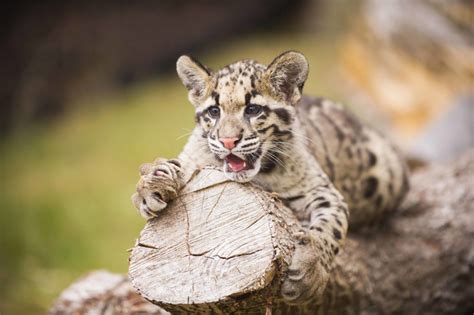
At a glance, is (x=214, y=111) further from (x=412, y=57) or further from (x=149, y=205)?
(x=412, y=57)

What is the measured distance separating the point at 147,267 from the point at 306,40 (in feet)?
51.9

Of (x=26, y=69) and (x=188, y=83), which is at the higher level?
(x=26, y=69)

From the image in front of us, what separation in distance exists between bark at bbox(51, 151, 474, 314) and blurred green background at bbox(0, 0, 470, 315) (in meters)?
4.10

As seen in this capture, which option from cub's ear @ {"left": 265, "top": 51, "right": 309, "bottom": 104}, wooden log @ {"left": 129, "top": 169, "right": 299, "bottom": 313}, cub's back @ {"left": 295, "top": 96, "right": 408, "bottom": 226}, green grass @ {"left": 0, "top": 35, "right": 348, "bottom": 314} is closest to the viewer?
wooden log @ {"left": 129, "top": 169, "right": 299, "bottom": 313}

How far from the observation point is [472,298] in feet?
23.2

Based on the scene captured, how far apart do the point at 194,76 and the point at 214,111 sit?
0.47 m

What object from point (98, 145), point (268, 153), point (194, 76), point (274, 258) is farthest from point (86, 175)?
point (274, 258)

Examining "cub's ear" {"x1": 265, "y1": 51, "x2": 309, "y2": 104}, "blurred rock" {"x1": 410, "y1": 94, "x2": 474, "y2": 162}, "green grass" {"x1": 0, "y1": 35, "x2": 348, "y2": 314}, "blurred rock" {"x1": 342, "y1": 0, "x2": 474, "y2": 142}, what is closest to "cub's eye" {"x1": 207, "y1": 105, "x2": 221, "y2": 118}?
"cub's ear" {"x1": 265, "y1": 51, "x2": 309, "y2": 104}

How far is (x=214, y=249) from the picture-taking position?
175 inches

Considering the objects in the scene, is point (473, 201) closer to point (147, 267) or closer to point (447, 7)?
point (147, 267)

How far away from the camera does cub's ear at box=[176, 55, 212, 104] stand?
18.1 feet

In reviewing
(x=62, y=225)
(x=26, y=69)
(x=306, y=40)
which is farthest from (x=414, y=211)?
(x=306, y=40)

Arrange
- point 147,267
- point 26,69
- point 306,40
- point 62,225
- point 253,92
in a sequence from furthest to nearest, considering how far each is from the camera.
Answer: point 306,40 → point 26,69 → point 62,225 → point 253,92 → point 147,267

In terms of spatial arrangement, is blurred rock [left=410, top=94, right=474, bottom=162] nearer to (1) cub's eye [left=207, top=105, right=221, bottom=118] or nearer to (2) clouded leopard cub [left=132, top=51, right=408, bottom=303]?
(2) clouded leopard cub [left=132, top=51, right=408, bottom=303]
